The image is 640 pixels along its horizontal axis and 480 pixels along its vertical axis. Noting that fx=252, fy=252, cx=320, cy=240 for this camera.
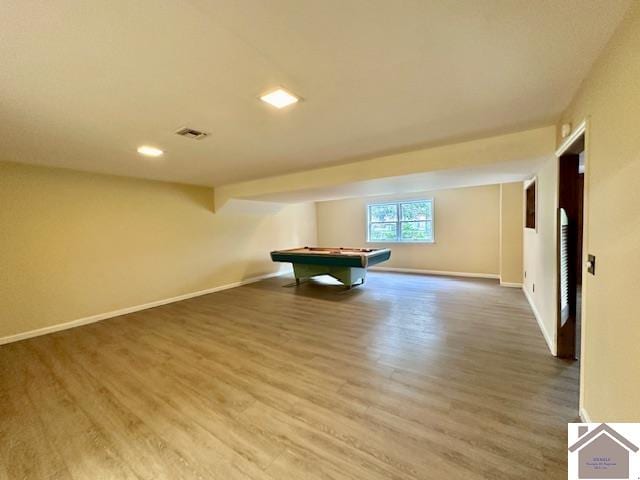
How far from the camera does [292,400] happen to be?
76.3 inches

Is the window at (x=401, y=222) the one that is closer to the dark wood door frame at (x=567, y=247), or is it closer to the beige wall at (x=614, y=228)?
the dark wood door frame at (x=567, y=247)

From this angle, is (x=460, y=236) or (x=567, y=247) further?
(x=460, y=236)

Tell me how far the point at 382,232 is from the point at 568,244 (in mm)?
5066

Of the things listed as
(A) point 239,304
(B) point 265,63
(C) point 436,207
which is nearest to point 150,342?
(A) point 239,304

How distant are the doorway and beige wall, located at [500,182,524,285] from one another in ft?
8.94

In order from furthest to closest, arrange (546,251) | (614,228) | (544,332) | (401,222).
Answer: (401,222), (544,332), (546,251), (614,228)

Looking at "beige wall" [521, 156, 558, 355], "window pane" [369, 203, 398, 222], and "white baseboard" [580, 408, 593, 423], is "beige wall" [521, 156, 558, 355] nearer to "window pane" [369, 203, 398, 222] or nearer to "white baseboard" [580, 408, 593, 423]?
"white baseboard" [580, 408, 593, 423]

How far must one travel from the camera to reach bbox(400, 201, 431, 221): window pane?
6664mm

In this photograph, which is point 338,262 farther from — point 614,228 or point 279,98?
point 614,228

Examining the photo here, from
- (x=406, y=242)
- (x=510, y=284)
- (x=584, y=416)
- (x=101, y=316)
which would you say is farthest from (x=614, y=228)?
(x=406, y=242)

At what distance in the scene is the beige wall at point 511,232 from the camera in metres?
4.89

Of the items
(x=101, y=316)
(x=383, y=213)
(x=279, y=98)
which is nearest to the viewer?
(x=279, y=98)

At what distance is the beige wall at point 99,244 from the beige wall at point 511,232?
222 inches

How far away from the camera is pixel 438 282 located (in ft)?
18.3
